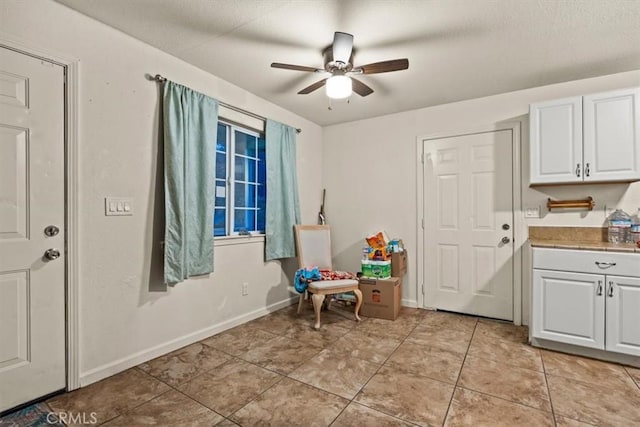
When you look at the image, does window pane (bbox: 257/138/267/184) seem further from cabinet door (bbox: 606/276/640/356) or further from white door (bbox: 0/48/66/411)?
cabinet door (bbox: 606/276/640/356)

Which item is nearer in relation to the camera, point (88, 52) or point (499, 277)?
point (88, 52)

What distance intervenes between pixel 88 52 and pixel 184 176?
39.0 inches

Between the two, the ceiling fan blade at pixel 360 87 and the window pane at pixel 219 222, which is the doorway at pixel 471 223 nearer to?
the ceiling fan blade at pixel 360 87

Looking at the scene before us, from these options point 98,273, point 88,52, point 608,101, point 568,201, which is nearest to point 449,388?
point 568,201

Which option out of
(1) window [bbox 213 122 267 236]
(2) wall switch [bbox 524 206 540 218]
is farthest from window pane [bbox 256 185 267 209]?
(2) wall switch [bbox 524 206 540 218]

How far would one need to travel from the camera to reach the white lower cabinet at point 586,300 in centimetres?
224

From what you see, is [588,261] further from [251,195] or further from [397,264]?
[251,195]

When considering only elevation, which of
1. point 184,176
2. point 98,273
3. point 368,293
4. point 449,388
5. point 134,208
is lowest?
point 449,388

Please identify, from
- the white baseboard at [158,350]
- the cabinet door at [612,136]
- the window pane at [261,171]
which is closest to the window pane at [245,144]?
the window pane at [261,171]

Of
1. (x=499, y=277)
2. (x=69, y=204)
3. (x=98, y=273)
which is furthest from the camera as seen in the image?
(x=499, y=277)

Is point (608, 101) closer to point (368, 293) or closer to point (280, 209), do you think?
point (368, 293)

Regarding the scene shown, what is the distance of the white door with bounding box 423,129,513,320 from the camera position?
3.21 m

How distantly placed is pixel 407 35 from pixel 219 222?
2.29 meters

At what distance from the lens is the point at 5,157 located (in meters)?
1.70
